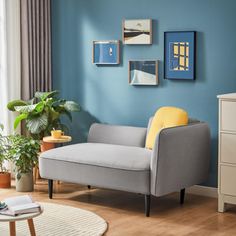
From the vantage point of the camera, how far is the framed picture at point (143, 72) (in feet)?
20.3

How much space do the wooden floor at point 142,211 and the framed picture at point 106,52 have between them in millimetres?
1314

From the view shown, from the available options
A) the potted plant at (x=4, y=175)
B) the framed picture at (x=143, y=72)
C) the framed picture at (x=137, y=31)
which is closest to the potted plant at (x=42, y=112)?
the potted plant at (x=4, y=175)

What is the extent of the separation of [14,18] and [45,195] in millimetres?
1897

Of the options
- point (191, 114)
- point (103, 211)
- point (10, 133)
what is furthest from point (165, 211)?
point (10, 133)

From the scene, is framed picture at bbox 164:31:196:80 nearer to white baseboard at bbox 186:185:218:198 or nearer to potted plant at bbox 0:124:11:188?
white baseboard at bbox 186:185:218:198

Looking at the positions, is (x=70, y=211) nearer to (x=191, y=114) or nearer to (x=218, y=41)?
(x=191, y=114)

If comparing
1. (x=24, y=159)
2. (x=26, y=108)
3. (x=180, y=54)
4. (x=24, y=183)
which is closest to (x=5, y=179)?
(x=24, y=183)

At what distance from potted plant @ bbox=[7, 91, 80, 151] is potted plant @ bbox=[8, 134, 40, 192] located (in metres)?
0.16

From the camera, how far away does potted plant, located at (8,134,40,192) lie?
6073 millimetres

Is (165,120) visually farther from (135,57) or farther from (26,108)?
(26,108)

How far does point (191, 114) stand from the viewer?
602 centimetres

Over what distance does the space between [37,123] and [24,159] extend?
15.8 inches

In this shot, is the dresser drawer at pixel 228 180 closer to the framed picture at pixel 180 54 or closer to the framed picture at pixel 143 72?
the framed picture at pixel 180 54

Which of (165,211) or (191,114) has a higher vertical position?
(191,114)
